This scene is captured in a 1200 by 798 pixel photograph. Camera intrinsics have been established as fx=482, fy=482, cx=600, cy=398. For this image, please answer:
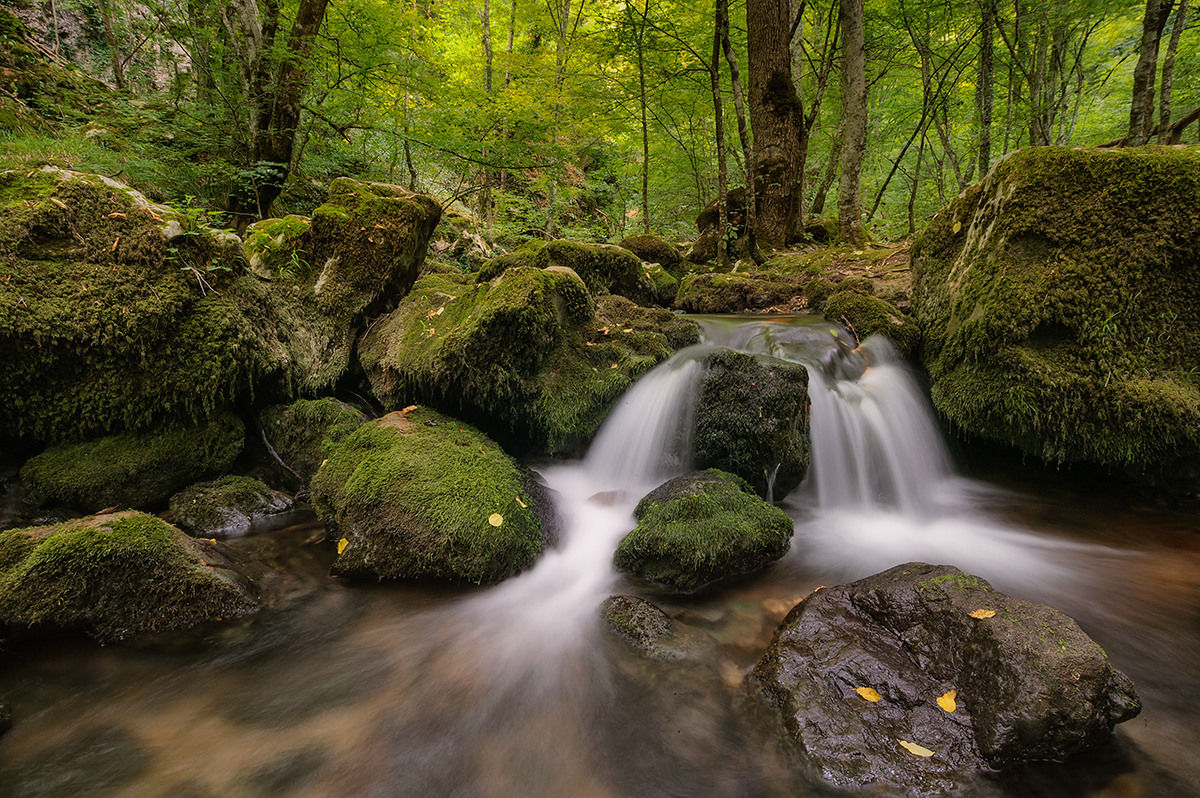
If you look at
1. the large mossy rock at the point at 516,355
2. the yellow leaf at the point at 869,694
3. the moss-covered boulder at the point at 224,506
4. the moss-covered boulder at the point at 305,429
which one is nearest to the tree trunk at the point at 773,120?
the large mossy rock at the point at 516,355

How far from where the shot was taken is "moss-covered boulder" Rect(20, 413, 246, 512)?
3.67 metres

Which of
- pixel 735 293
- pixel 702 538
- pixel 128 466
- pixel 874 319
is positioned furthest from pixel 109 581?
pixel 735 293

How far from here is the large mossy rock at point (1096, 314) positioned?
11.8 ft

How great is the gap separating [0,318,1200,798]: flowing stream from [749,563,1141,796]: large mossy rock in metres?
0.14

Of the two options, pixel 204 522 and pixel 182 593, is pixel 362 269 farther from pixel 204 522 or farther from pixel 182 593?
pixel 182 593

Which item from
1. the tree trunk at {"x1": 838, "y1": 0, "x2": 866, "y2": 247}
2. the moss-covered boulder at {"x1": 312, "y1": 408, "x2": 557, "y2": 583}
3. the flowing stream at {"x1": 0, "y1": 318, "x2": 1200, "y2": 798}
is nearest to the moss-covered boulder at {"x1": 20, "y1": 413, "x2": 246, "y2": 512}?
the flowing stream at {"x1": 0, "y1": 318, "x2": 1200, "y2": 798}

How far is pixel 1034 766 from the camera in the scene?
6.32 feet

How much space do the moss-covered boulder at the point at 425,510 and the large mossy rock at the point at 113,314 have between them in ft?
4.60

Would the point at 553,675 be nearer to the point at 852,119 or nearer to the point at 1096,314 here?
the point at 1096,314

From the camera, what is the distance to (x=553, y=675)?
2766 mm

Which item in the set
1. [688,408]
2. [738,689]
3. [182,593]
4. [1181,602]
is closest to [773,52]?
[688,408]

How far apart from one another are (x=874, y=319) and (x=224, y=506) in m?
6.75

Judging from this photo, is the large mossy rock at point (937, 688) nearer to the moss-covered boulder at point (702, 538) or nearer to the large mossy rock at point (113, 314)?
the moss-covered boulder at point (702, 538)

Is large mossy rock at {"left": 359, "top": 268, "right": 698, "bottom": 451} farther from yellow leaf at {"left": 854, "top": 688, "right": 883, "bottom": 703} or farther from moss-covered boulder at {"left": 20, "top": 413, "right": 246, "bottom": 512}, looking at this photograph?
yellow leaf at {"left": 854, "top": 688, "right": 883, "bottom": 703}
